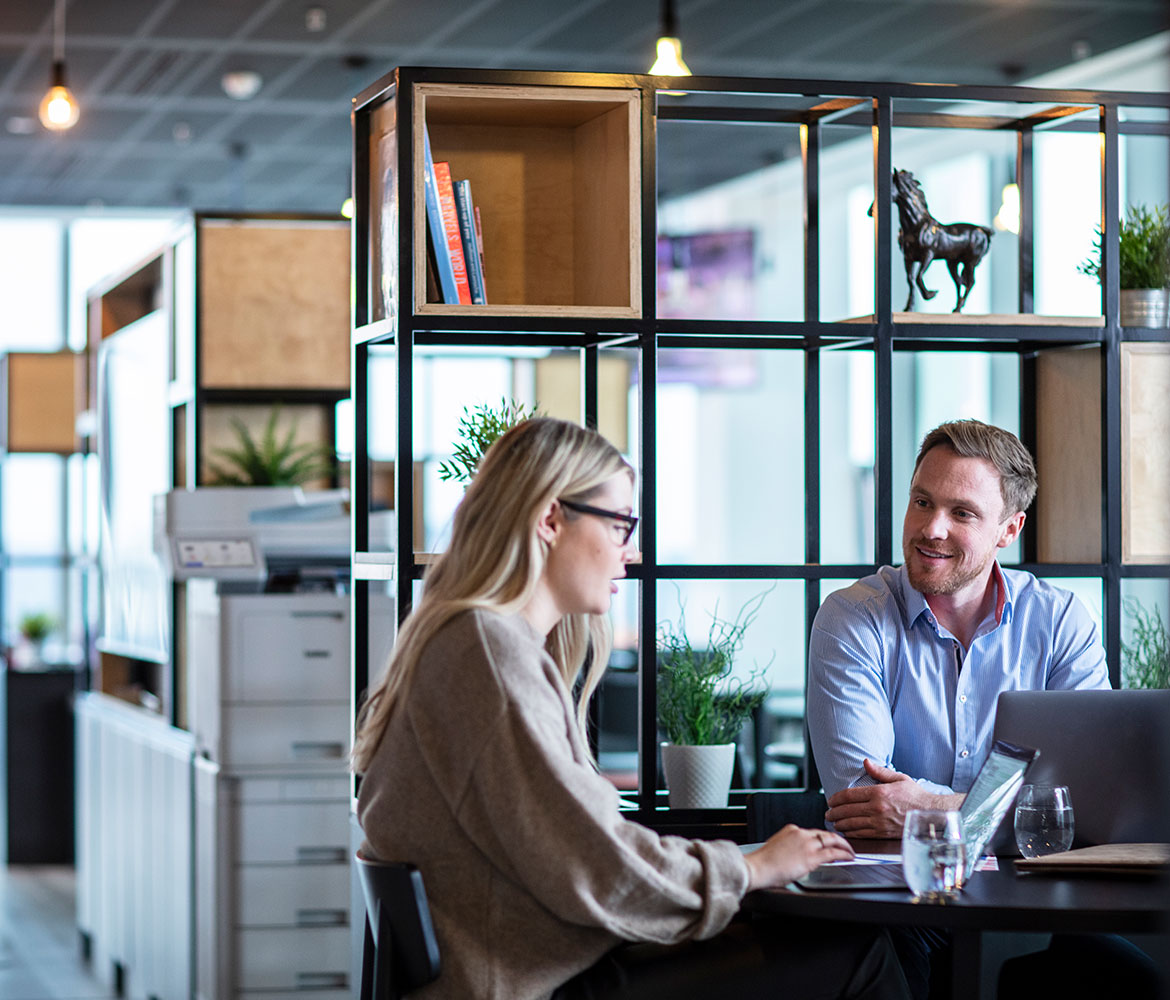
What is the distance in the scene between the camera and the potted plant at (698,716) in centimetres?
319

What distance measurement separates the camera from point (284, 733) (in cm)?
438

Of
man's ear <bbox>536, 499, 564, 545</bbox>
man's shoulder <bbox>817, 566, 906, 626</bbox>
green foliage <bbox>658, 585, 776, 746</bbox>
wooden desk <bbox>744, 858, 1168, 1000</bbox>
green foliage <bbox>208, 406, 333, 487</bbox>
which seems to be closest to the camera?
wooden desk <bbox>744, 858, 1168, 1000</bbox>

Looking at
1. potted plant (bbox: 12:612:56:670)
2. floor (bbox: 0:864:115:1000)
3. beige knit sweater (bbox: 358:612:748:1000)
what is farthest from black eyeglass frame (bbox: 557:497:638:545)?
potted plant (bbox: 12:612:56:670)

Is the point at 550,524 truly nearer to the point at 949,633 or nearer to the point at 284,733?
the point at 949,633

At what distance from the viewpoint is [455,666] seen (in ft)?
6.92

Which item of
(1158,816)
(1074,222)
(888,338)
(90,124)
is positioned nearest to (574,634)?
(1158,816)

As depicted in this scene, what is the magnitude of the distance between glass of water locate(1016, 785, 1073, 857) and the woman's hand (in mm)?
302

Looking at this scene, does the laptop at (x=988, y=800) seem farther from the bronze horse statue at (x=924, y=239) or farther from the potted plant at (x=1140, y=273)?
the potted plant at (x=1140, y=273)

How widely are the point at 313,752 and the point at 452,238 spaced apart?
181cm

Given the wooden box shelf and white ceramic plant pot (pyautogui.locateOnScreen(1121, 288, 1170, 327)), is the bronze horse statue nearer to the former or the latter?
white ceramic plant pot (pyautogui.locateOnScreen(1121, 288, 1170, 327))

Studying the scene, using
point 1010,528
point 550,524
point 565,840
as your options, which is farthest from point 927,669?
point 565,840

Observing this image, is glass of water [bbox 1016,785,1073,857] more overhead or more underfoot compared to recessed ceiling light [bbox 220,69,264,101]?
more underfoot

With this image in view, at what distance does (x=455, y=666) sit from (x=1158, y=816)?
3.60 ft

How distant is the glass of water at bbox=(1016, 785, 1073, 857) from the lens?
2.31 metres
